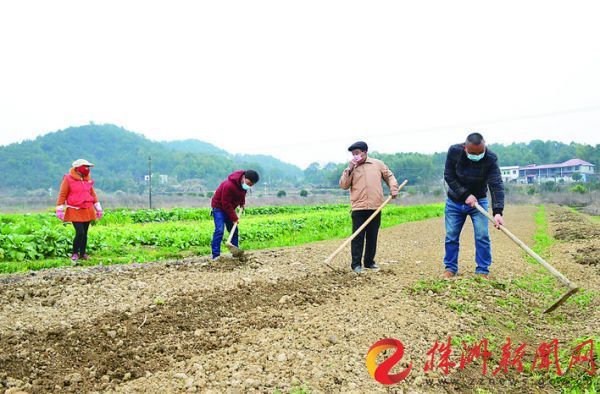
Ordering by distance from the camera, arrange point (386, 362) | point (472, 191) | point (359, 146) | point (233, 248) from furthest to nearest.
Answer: point (233, 248) < point (359, 146) < point (472, 191) < point (386, 362)

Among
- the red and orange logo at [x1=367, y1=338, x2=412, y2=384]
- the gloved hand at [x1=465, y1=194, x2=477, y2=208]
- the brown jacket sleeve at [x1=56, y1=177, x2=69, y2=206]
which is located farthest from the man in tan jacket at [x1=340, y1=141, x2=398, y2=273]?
the brown jacket sleeve at [x1=56, y1=177, x2=69, y2=206]

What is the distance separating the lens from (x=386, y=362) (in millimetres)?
3289

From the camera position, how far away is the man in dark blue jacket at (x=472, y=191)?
19.2ft

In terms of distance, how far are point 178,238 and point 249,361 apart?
852 cm

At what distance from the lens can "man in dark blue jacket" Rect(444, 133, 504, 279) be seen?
586cm

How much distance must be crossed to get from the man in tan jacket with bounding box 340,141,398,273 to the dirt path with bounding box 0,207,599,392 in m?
0.50

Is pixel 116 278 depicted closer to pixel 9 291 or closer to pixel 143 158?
pixel 9 291

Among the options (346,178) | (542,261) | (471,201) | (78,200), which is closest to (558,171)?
(346,178)

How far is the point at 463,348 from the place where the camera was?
3607mm

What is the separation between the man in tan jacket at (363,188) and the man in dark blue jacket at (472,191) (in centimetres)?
83

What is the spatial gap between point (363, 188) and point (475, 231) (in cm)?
153

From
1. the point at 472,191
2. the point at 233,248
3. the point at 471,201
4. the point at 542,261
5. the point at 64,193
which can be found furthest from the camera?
the point at 64,193

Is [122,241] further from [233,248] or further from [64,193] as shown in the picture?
[233,248]

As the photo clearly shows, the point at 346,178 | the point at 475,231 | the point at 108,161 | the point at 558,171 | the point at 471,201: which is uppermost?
the point at 108,161
